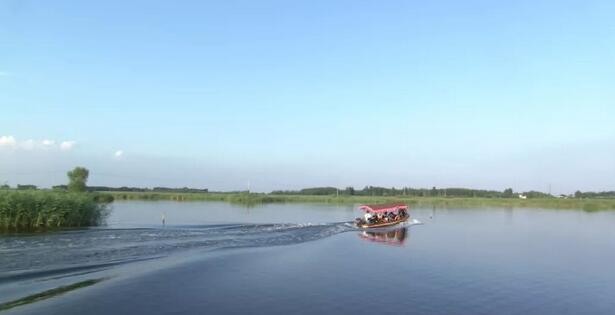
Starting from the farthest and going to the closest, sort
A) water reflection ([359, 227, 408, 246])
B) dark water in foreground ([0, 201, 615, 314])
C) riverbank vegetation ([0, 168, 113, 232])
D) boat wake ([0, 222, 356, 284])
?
water reflection ([359, 227, 408, 246]) < riverbank vegetation ([0, 168, 113, 232]) < boat wake ([0, 222, 356, 284]) < dark water in foreground ([0, 201, 615, 314])

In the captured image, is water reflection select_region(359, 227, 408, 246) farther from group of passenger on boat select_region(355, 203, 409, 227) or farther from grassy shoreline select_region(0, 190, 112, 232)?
grassy shoreline select_region(0, 190, 112, 232)

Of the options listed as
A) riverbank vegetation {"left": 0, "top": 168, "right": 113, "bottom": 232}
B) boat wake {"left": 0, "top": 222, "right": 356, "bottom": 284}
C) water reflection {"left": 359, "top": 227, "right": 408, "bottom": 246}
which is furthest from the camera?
water reflection {"left": 359, "top": 227, "right": 408, "bottom": 246}

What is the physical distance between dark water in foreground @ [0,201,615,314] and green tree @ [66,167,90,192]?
1927 inches

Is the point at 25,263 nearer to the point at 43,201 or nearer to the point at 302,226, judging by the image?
the point at 43,201

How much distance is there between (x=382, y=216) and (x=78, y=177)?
53888mm

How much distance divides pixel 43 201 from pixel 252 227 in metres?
17.0

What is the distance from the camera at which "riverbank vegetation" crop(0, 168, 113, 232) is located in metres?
33.9

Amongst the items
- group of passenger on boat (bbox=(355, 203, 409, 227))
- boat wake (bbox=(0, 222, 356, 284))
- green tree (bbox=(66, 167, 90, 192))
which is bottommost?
boat wake (bbox=(0, 222, 356, 284))

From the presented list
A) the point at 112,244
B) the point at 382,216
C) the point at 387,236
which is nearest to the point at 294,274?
the point at 112,244

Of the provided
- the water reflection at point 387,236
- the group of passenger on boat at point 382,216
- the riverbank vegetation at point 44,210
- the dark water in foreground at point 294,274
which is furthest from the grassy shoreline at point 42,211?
the group of passenger on boat at point 382,216

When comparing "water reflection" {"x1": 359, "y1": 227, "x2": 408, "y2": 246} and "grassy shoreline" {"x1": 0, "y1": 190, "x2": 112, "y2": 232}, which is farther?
"water reflection" {"x1": 359, "y1": 227, "x2": 408, "y2": 246}

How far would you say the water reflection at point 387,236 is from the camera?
41.1 m

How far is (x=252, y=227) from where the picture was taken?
151 ft

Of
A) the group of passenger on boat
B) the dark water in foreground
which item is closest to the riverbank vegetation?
the dark water in foreground
